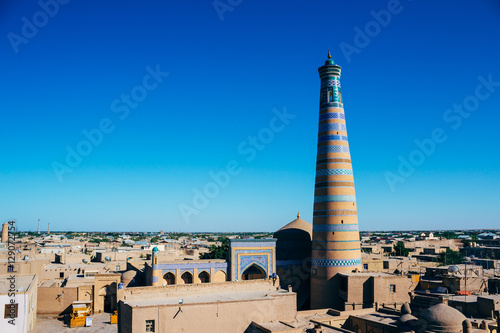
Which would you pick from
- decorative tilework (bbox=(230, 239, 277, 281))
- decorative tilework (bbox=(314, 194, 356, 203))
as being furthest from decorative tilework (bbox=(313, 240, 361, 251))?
decorative tilework (bbox=(230, 239, 277, 281))

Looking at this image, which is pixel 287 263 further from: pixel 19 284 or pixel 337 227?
A: pixel 19 284

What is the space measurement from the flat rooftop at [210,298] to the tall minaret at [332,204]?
409 cm

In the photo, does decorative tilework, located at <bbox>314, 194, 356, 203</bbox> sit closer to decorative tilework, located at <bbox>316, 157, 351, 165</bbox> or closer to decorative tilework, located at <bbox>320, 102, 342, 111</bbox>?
decorative tilework, located at <bbox>316, 157, 351, 165</bbox>

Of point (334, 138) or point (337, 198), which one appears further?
point (334, 138)

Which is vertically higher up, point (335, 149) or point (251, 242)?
point (335, 149)

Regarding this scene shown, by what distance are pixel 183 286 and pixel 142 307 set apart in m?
3.62

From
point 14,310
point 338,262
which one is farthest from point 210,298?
point 338,262

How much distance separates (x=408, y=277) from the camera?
23.8m

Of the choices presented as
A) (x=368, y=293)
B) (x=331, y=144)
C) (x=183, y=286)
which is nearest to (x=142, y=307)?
(x=183, y=286)

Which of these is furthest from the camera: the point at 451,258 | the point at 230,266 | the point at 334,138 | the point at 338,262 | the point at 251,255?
the point at 451,258

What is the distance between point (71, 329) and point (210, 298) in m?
8.86

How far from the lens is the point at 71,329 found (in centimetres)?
2339

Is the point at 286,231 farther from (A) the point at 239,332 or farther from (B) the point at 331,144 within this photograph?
(A) the point at 239,332

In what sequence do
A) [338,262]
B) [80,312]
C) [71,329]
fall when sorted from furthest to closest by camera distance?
[80,312] < [338,262] < [71,329]
